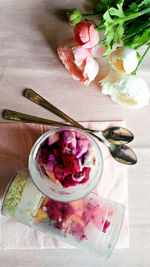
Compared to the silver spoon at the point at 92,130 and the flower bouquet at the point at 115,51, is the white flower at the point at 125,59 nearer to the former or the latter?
the flower bouquet at the point at 115,51

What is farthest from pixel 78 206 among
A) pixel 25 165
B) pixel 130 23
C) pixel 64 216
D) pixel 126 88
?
pixel 130 23

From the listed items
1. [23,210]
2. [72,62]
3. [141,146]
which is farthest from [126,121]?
[23,210]

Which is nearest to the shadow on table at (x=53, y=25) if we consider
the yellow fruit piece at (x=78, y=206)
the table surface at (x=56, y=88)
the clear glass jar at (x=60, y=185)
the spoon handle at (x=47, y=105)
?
the table surface at (x=56, y=88)

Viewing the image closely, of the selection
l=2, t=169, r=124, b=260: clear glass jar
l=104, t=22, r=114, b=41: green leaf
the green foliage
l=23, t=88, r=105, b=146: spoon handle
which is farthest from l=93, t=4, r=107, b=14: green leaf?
l=2, t=169, r=124, b=260: clear glass jar

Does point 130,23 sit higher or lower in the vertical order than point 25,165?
higher

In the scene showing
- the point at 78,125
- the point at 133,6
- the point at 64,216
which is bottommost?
the point at 64,216

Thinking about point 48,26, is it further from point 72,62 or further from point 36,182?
point 36,182

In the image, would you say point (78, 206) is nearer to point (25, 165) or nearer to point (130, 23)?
point (25, 165)
